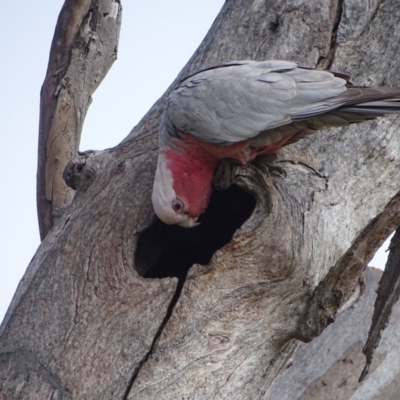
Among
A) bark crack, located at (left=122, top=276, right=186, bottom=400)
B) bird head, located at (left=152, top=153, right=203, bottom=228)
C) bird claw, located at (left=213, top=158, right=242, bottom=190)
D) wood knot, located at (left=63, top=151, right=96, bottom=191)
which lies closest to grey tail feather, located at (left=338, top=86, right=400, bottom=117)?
bird claw, located at (left=213, top=158, right=242, bottom=190)

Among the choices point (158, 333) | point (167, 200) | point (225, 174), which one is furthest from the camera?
point (225, 174)

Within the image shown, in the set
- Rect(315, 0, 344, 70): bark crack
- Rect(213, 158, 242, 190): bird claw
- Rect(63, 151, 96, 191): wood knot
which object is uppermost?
Rect(315, 0, 344, 70): bark crack

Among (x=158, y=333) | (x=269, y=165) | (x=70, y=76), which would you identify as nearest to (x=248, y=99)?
(x=269, y=165)

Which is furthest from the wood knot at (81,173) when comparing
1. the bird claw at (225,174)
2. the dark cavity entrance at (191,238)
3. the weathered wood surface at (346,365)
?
the weathered wood surface at (346,365)

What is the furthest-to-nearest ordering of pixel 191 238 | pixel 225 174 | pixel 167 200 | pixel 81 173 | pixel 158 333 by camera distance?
pixel 191 238 < pixel 81 173 < pixel 225 174 < pixel 167 200 < pixel 158 333

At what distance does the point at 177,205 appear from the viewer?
9.70 ft

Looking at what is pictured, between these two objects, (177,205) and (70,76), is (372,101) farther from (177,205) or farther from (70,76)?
(70,76)

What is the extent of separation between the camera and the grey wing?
9.37 feet

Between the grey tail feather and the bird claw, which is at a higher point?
the grey tail feather

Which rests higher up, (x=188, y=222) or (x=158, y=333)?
(x=188, y=222)

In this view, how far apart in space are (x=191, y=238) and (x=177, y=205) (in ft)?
1.65

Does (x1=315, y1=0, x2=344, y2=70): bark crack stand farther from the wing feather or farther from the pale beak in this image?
the pale beak

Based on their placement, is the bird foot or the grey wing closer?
the grey wing

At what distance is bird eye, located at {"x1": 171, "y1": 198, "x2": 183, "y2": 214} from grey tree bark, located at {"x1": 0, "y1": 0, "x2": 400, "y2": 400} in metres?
0.12
